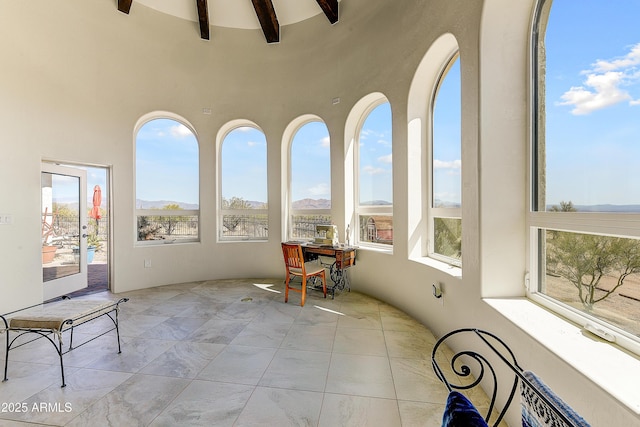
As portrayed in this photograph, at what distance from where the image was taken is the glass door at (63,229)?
3.72 m

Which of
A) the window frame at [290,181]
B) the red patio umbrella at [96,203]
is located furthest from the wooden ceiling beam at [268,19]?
the red patio umbrella at [96,203]

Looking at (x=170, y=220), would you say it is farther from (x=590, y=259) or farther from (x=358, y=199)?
(x=590, y=259)

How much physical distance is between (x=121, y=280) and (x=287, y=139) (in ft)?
11.4

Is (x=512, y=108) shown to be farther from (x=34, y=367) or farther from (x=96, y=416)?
(x=34, y=367)

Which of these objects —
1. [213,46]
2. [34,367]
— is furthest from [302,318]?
[213,46]

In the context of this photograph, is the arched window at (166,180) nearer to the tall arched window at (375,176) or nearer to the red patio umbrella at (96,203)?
the red patio umbrella at (96,203)

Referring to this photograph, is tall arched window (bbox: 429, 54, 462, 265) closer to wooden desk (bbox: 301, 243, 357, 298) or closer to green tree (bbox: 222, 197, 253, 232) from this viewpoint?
wooden desk (bbox: 301, 243, 357, 298)

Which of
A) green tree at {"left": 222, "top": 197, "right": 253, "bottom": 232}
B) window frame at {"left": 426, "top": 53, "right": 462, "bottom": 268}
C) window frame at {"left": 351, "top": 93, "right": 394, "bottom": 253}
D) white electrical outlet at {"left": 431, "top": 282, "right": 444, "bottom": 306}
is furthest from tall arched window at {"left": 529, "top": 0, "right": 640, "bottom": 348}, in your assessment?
green tree at {"left": 222, "top": 197, "right": 253, "bottom": 232}

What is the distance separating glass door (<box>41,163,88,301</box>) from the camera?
372cm

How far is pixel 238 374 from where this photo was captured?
2156mm

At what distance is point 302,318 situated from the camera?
10.6 feet

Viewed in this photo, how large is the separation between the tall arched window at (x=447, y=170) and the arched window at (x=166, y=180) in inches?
153

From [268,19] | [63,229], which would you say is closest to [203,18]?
[268,19]

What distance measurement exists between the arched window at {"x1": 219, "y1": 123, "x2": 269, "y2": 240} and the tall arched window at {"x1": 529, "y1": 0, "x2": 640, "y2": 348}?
4.08m
